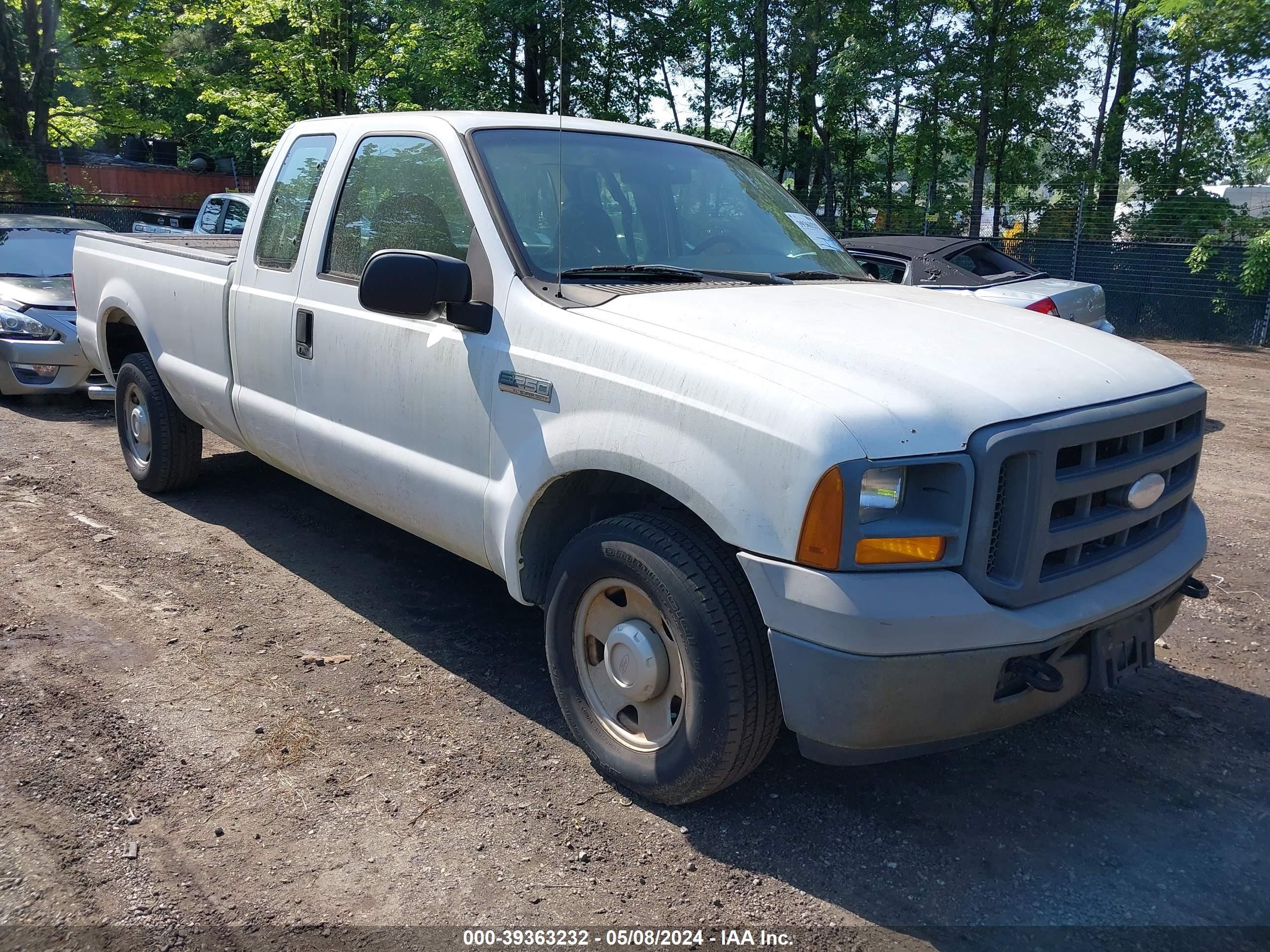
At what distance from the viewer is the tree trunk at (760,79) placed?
77.0 feet

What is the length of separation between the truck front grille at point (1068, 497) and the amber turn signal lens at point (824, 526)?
1.19ft

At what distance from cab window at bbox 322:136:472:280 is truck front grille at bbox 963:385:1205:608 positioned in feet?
6.68

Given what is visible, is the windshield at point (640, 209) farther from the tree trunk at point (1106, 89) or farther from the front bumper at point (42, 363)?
the tree trunk at point (1106, 89)

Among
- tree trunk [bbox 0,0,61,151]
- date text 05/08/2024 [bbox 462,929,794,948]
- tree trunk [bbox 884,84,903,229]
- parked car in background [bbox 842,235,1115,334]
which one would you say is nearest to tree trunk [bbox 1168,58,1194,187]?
tree trunk [bbox 884,84,903,229]

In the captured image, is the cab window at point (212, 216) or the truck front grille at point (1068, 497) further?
the cab window at point (212, 216)

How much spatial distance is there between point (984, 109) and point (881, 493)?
2291cm

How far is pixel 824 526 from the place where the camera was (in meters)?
2.57

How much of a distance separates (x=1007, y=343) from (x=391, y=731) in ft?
7.93

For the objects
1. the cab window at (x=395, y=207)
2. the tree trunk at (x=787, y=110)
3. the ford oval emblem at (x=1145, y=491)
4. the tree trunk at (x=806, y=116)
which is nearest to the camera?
the ford oval emblem at (x=1145, y=491)

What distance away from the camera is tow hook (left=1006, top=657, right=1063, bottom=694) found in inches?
106

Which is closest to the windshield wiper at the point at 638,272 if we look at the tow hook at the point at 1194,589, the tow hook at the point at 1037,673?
Result: the tow hook at the point at 1037,673

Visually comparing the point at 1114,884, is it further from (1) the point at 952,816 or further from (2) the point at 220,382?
(2) the point at 220,382

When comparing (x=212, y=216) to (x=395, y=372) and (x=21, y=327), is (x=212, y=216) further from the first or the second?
(x=395, y=372)

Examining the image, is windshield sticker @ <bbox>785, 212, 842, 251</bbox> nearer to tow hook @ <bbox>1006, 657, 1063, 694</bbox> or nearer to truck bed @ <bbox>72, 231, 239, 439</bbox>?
tow hook @ <bbox>1006, 657, 1063, 694</bbox>
